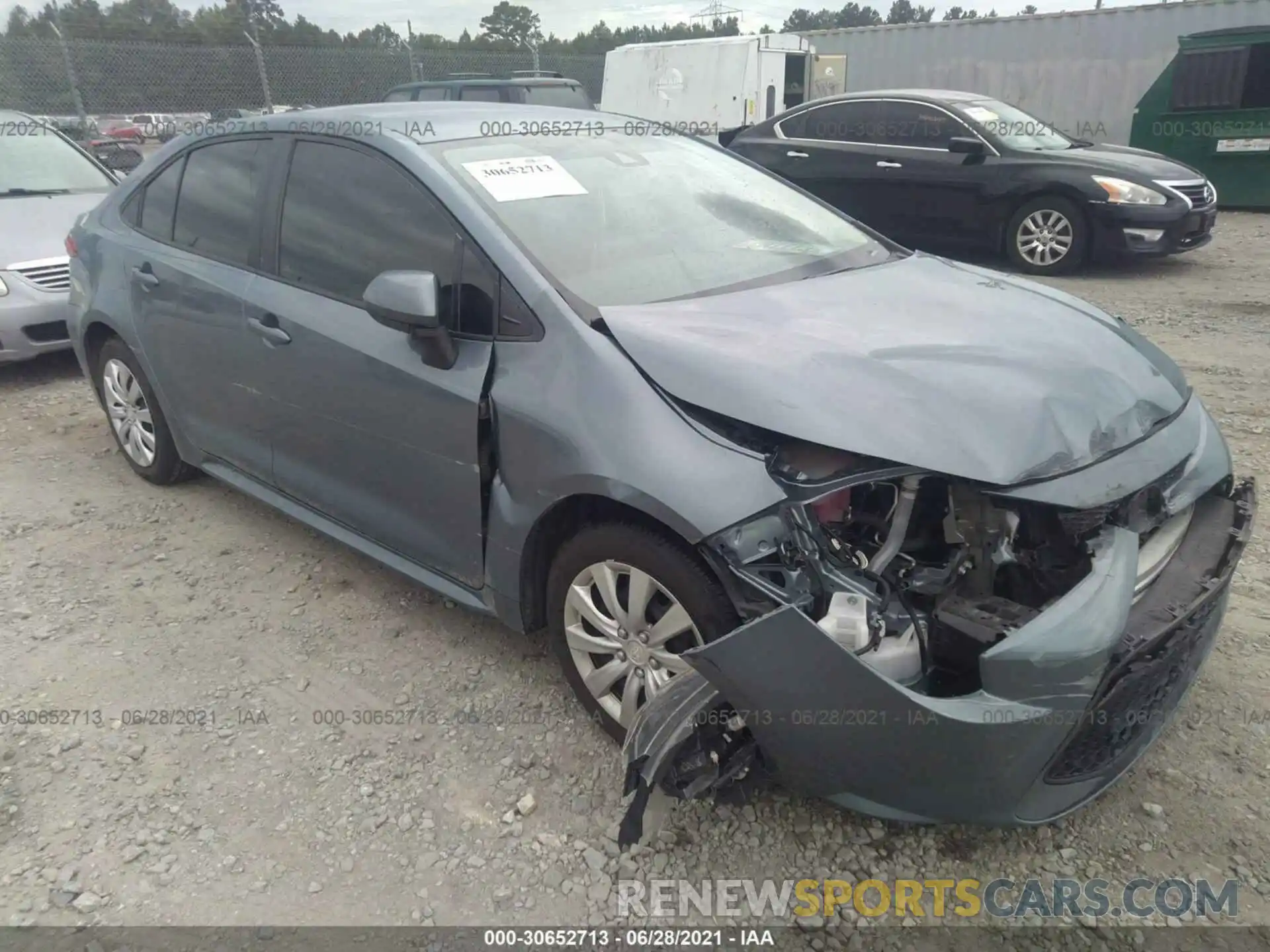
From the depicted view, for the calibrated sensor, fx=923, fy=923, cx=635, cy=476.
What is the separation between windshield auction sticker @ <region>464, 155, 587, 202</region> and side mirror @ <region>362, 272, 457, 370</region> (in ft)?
1.29

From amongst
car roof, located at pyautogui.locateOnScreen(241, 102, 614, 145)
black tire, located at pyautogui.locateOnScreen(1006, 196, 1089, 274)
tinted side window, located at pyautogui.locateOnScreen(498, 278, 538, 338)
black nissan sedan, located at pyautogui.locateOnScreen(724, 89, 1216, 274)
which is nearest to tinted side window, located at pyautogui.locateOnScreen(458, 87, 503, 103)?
black nissan sedan, located at pyautogui.locateOnScreen(724, 89, 1216, 274)

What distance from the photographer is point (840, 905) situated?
215 cm

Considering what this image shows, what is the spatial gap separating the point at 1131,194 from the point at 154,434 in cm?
770

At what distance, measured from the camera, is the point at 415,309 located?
2479 mm

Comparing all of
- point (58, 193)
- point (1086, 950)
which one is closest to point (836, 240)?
point (1086, 950)

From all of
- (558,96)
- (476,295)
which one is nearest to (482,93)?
(558,96)

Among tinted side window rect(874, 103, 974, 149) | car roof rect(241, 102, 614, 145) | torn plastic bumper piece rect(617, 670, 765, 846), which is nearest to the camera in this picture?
torn plastic bumper piece rect(617, 670, 765, 846)

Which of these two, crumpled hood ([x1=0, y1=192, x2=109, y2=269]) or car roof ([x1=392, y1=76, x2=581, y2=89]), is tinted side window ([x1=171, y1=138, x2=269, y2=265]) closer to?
crumpled hood ([x1=0, y1=192, x2=109, y2=269])

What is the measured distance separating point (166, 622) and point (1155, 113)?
510 inches

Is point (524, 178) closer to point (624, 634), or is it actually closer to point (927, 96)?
point (624, 634)

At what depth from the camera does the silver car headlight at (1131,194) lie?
25.7ft

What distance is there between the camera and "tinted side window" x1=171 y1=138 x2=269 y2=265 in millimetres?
3371

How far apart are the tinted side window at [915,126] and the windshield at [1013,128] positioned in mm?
180

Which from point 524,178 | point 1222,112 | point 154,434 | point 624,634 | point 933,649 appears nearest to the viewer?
point 933,649
